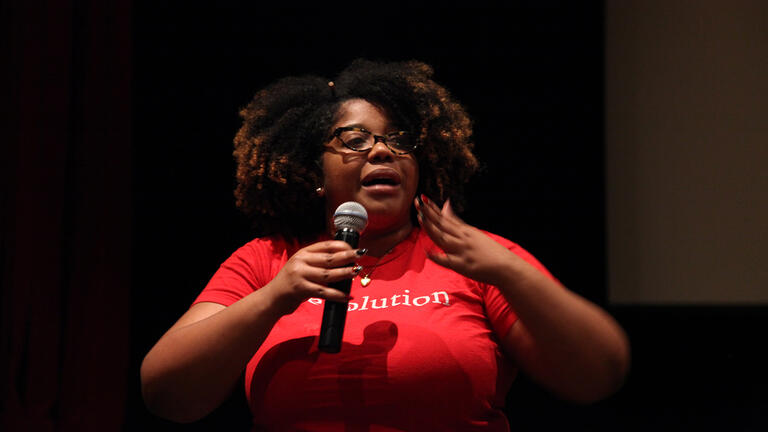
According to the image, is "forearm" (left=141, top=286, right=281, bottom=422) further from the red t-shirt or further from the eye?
the eye

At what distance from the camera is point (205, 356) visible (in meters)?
1.21

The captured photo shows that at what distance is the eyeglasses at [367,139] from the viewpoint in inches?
58.0

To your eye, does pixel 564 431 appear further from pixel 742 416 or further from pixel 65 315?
pixel 65 315

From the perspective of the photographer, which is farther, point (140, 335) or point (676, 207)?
point (140, 335)

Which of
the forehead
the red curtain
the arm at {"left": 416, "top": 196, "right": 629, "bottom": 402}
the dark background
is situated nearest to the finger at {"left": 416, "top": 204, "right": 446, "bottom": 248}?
the arm at {"left": 416, "top": 196, "right": 629, "bottom": 402}

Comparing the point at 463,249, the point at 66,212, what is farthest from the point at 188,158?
the point at 463,249

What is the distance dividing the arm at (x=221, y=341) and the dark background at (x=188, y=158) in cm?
102

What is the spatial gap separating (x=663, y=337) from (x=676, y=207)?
42 centimetres

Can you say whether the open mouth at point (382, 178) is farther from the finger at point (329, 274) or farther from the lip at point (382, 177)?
the finger at point (329, 274)

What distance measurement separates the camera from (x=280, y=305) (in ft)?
3.80

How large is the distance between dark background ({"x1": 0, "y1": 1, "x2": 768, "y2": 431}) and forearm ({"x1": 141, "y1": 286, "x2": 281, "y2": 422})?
1.02 meters

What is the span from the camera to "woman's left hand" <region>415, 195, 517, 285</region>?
3.65 feet

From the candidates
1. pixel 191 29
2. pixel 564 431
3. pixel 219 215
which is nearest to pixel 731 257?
pixel 564 431

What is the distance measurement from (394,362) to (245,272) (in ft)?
1.41
